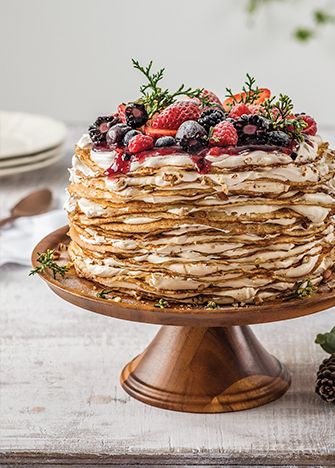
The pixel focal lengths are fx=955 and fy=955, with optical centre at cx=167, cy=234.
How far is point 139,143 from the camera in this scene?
66.6 inches

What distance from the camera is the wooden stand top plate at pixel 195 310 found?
166 centimetres

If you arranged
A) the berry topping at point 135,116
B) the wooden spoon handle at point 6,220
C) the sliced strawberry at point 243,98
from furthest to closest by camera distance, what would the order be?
the wooden spoon handle at point 6,220, the sliced strawberry at point 243,98, the berry topping at point 135,116

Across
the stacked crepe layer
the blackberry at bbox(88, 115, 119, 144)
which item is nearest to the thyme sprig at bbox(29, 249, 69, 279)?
the stacked crepe layer

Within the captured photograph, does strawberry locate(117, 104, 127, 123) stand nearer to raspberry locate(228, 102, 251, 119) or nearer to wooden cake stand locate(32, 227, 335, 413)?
raspberry locate(228, 102, 251, 119)

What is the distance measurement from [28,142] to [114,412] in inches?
74.8

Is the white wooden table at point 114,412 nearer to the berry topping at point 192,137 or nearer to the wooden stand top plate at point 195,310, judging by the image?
the wooden stand top plate at point 195,310

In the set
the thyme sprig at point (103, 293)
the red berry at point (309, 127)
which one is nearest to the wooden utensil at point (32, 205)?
the thyme sprig at point (103, 293)

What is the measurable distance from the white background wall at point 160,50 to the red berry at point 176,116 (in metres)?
3.18

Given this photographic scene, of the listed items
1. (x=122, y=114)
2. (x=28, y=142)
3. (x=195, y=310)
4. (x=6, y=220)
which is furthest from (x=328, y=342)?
(x=28, y=142)

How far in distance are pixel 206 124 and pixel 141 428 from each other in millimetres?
577

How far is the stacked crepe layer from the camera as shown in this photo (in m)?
1.67

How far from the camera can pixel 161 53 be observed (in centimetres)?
491

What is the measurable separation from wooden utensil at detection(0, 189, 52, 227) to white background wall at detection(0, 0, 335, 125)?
192 centimetres

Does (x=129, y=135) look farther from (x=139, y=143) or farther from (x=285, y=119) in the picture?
(x=285, y=119)
